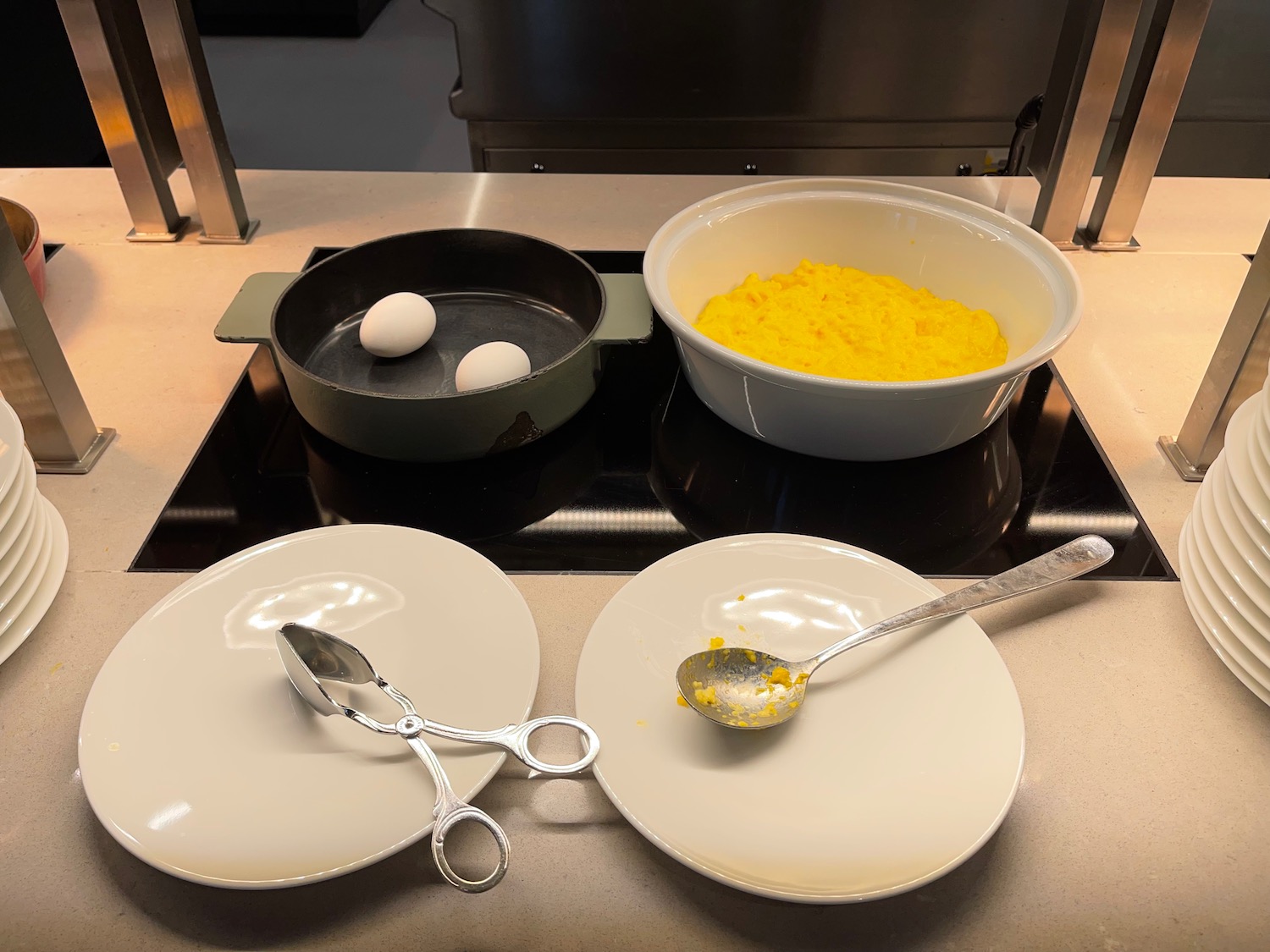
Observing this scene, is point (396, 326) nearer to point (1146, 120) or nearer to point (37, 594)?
point (37, 594)

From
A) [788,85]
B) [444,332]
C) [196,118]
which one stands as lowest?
[788,85]

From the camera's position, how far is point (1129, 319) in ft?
2.90

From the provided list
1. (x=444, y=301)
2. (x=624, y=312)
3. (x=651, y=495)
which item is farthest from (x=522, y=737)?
(x=444, y=301)

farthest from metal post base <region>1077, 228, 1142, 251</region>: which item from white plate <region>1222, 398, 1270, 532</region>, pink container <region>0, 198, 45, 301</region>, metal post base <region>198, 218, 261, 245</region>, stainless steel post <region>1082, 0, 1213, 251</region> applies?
pink container <region>0, 198, 45, 301</region>

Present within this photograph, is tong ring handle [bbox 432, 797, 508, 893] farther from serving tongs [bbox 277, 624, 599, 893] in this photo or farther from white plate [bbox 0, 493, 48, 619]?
white plate [bbox 0, 493, 48, 619]

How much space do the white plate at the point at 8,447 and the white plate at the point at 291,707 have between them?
4.7 inches

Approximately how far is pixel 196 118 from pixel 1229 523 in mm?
1009

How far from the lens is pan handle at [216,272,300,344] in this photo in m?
0.70

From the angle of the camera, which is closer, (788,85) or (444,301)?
(444,301)

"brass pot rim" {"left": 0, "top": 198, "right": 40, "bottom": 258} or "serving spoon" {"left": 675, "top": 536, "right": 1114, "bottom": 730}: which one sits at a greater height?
"brass pot rim" {"left": 0, "top": 198, "right": 40, "bottom": 258}

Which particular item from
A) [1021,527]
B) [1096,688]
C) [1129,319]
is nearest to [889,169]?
[1129,319]

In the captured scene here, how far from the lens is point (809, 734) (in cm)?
48

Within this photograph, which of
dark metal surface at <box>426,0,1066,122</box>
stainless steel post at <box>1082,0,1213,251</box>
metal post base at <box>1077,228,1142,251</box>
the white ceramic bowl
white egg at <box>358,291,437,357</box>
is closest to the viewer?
the white ceramic bowl

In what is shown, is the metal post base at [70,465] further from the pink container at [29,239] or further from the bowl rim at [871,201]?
the bowl rim at [871,201]
